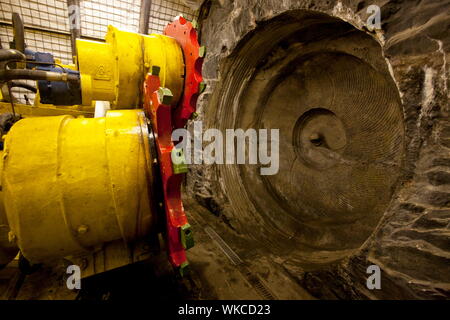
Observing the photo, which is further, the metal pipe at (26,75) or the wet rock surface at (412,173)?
the metal pipe at (26,75)

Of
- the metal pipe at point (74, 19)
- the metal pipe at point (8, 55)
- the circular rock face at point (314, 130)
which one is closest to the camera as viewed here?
the metal pipe at point (8, 55)

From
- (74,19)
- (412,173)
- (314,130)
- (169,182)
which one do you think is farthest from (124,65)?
(74,19)

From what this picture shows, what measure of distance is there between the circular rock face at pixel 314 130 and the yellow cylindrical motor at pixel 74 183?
1.65 metres

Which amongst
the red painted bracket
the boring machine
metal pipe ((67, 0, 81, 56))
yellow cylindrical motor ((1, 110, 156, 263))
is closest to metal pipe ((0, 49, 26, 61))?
the boring machine

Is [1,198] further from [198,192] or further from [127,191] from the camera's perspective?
[198,192]

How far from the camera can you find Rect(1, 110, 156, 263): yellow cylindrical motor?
38.6 inches

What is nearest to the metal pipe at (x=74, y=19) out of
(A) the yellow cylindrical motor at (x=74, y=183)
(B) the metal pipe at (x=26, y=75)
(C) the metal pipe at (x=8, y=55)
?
(B) the metal pipe at (x=26, y=75)

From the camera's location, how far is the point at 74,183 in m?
1.02

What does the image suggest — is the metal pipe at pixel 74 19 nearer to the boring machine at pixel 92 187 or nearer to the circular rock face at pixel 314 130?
the circular rock face at pixel 314 130

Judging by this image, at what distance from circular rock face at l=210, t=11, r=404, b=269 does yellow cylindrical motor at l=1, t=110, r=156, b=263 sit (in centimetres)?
165

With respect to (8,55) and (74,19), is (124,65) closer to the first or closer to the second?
(8,55)

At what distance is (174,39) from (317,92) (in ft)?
5.53

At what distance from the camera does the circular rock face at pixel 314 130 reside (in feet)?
6.15

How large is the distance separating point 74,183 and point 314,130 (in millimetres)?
2357
